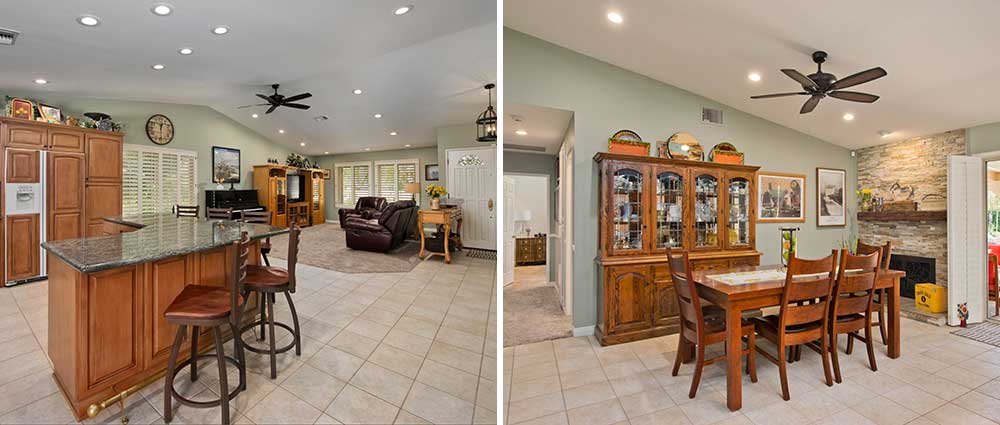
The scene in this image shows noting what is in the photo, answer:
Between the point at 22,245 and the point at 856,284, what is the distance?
6.42 meters

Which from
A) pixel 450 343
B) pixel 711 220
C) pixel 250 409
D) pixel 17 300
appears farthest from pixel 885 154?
pixel 17 300

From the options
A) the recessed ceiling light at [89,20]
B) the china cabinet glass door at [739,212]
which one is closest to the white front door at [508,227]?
the china cabinet glass door at [739,212]

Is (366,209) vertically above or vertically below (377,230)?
above

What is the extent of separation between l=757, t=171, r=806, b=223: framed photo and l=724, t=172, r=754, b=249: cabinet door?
14cm

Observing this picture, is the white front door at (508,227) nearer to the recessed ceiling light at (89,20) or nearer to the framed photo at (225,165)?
→ the framed photo at (225,165)

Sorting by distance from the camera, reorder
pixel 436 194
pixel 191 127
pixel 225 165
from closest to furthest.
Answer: pixel 191 127 < pixel 225 165 < pixel 436 194

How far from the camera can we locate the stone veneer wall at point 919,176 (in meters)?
3.20

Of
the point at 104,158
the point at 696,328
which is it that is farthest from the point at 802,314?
the point at 104,158

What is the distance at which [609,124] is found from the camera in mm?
2863

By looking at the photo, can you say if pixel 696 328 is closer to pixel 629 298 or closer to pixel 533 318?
pixel 629 298

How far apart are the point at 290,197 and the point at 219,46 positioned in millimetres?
1478

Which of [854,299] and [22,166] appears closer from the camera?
[854,299]

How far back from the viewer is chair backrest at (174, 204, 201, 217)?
262 centimetres

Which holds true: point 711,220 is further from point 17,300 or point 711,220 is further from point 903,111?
point 17,300
